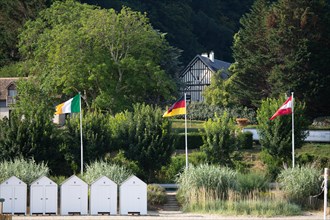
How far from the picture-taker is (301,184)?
1882 inches

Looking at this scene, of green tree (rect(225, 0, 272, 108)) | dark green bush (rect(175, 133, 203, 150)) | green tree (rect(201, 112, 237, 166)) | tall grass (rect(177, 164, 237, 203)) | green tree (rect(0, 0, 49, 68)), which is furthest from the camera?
green tree (rect(0, 0, 49, 68))

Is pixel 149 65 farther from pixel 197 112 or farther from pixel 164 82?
pixel 197 112

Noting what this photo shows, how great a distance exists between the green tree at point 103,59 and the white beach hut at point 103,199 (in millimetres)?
21934

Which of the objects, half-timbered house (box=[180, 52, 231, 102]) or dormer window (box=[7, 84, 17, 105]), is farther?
half-timbered house (box=[180, 52, 231, 102])

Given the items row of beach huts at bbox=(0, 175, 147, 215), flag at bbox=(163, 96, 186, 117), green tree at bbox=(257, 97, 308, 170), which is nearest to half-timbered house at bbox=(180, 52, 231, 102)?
green tree at bbox=(257, 97, 308, 170)

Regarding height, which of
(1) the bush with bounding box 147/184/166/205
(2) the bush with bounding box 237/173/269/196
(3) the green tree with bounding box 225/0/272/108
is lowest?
(1) the bush with bounding box 147/184/166/205

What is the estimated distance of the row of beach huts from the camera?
148 ft

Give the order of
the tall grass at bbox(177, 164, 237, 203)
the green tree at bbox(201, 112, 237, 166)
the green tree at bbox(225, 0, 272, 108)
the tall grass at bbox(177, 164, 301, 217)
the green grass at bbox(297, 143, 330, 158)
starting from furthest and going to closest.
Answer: the green tree at bbox(225, 0, 272, 108) → the green grass at bbox(297, 143, 330, 158) → the green tree at bbox(201, 112, 237, 166) → the tall grass at bbox(177, 164, 237, 203) → the tall grass at bbox(177, 164, 301, 217)

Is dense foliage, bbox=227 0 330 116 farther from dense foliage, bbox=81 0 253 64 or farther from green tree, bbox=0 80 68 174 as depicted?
dense foliage, bbox=81 0 253 64

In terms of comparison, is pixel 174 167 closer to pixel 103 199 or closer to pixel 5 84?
pixel 103 199

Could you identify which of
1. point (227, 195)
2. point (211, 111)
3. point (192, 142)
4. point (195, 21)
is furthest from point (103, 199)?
point (195, 21)

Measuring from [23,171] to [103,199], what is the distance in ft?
16.7

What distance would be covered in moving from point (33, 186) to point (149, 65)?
25.4m

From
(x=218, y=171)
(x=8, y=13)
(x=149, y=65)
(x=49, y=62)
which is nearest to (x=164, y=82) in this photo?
(x=149, y=65)
